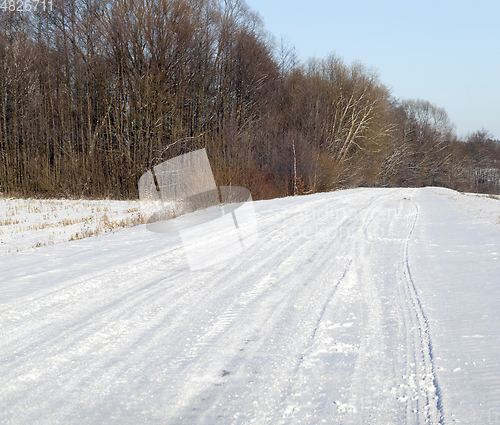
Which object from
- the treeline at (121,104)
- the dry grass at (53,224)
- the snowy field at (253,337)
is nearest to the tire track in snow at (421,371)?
the snowy field at (253,337)

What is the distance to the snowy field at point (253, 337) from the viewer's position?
2.47m

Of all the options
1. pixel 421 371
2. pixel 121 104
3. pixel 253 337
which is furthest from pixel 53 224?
pixel 121 104

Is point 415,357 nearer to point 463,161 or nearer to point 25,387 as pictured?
point 25,387

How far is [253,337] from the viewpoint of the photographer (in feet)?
11.2

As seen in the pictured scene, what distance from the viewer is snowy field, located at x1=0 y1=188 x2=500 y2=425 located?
2.47 metres

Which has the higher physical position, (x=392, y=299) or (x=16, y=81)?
(x=16, y=81)

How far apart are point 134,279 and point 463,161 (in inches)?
2954

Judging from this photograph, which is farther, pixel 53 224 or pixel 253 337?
pixel 53 224

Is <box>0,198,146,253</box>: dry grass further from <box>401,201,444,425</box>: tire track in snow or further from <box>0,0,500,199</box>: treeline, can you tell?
<box>401,201,444,425</box>: tire track in snow

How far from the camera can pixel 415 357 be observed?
10.0ft

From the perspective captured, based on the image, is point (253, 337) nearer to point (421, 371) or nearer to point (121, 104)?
point (421, 371)

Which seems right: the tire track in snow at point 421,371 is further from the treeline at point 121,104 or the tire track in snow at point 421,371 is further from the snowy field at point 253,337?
the treeline at point 121,104

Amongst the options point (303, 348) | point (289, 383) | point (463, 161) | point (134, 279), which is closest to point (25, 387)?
point (289, 383)

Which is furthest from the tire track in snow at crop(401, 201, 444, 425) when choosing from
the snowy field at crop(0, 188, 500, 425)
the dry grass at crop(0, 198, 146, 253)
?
the dry grass at crop(0, 198, 146, 253)
